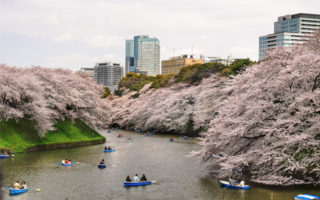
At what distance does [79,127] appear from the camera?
65.8 metres

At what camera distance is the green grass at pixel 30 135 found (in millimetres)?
49375

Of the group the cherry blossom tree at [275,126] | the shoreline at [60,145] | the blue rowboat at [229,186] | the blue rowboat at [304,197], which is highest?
the cherry blossom tree at [275,126]

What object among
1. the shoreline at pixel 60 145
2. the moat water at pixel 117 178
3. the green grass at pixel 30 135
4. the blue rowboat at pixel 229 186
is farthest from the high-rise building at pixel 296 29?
the blue rowboat at pixel 229 186

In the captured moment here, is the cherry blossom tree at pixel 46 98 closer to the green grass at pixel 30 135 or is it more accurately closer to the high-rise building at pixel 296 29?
the green grass at pixel 30 135

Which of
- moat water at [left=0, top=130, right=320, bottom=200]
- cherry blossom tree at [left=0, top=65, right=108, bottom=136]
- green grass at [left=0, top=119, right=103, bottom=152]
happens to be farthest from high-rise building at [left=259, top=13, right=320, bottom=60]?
moat water at [left=0, top=130, right=320, bottom=200]

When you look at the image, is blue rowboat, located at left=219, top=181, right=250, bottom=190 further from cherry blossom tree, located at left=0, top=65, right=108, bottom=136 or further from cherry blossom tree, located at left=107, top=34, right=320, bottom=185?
cherry blossom tree, located at left=0, top=65, right=108, bottom=136

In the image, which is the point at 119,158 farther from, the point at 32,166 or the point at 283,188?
the point at 283,188

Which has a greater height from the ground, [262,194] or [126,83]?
[126,83]

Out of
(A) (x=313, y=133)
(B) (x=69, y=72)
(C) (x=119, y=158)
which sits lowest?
(C) (x=119, y=158)

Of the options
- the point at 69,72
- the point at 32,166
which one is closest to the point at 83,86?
the point at 69,72

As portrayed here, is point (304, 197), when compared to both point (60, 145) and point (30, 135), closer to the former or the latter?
point (60, 145)

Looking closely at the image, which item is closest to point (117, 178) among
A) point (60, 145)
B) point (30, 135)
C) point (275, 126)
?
point (275, 126)

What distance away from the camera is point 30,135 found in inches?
2103

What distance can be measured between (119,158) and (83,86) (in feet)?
84.5
